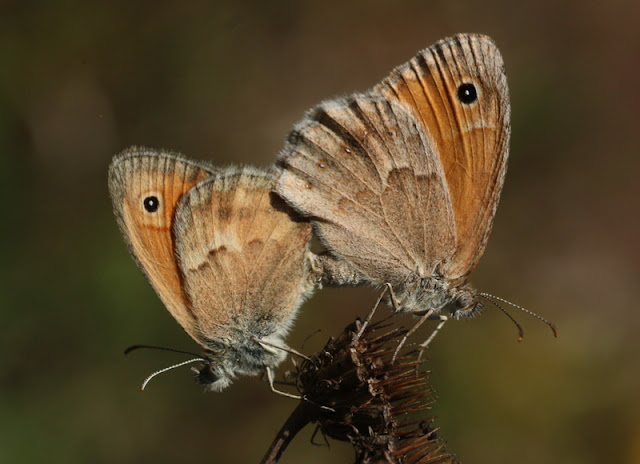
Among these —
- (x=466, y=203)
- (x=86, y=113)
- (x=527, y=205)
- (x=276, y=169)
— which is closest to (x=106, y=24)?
(x=86, y=113)

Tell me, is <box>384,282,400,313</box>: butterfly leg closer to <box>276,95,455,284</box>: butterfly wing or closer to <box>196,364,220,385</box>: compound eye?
<box>276,95,455,284</box>: butterfly wing

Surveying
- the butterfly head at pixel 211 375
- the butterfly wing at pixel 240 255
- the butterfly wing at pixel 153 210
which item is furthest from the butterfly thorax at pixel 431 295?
the butterfly wing at pixel 153 210

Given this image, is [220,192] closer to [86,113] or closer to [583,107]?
[86,113]

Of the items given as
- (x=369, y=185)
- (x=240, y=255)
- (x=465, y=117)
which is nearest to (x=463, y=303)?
(x=369, y=185)

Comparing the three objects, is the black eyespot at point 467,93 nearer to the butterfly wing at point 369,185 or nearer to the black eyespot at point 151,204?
the butterfly wing at point 369,185

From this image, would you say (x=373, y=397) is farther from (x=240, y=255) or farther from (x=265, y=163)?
(x=265, y=163)

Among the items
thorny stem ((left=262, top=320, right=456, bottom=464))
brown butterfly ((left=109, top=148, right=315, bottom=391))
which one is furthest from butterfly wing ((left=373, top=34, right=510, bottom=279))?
brown butterfly ((left=109, top=148, right=315, bottom=391))
